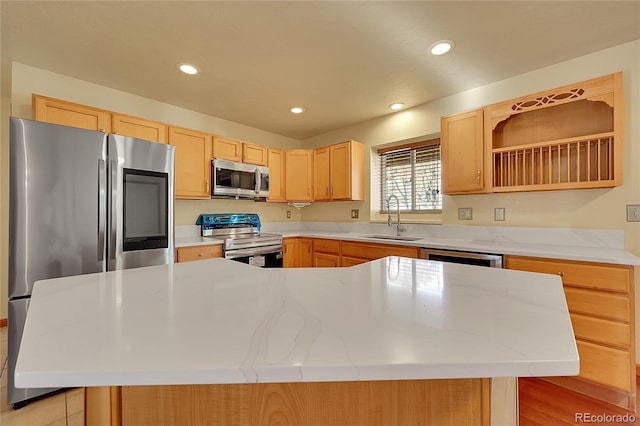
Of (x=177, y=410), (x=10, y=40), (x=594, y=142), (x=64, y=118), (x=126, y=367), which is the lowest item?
(x=177, y=410)

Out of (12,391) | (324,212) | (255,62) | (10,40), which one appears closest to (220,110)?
(255,62)

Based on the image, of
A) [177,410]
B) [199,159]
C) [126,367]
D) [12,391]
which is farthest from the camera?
[199,159]

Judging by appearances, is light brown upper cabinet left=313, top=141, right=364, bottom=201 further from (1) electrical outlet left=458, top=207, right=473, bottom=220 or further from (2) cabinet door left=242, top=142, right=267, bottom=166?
(1) electrical outlet left=458, top=207, right=473, bottom=220

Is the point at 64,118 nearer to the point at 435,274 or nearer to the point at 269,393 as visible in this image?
the point at 269,393

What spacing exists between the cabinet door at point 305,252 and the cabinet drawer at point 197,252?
3.71 ft

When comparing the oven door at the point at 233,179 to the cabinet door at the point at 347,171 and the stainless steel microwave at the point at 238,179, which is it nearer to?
the stainless steel microwave at the point at 238,179

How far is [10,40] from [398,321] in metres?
3.16

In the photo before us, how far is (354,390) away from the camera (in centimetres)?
66

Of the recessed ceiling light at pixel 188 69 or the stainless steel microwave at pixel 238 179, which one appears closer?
the recessed ceiling light at pixel 188 69

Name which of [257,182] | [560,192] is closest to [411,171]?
[560,192]

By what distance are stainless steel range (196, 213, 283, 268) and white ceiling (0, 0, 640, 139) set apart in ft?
4.95

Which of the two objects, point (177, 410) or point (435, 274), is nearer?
point (177, 410)

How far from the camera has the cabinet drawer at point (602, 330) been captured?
65.3 inches

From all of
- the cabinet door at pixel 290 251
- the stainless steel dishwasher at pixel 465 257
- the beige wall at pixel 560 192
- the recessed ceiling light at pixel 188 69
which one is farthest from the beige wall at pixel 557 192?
the recessed ceiling light at pixel 188 69
